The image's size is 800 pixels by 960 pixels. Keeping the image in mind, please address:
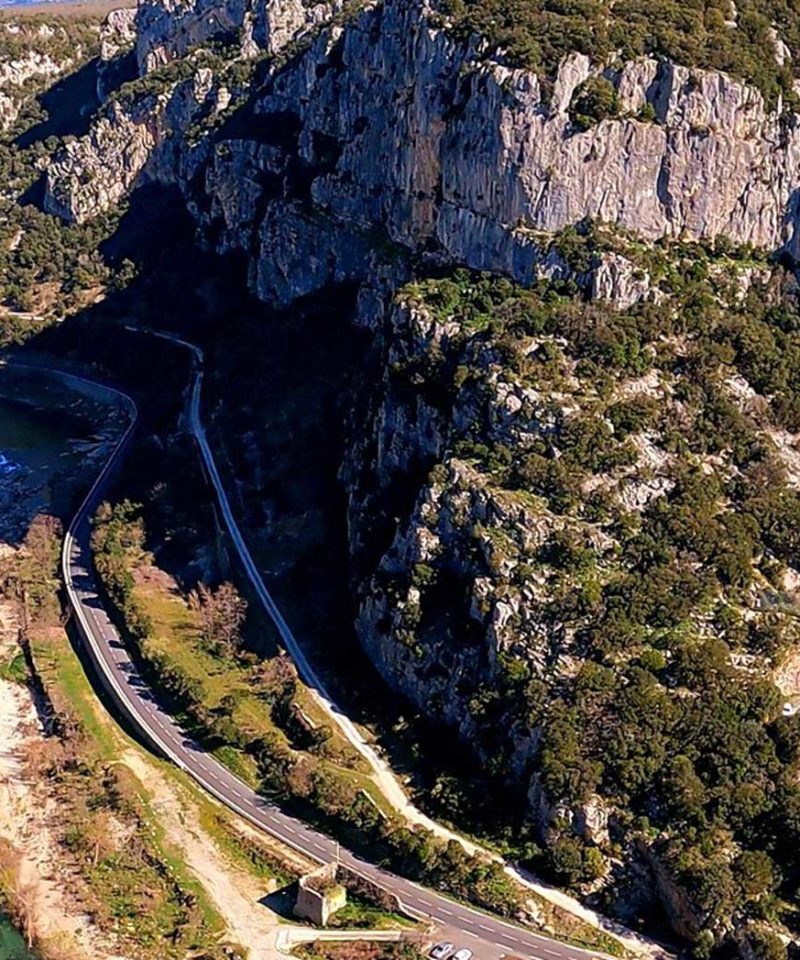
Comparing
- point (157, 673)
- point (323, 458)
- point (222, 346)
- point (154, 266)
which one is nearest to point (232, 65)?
point (154, 266)

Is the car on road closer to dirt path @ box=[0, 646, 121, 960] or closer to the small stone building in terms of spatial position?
the small stone building

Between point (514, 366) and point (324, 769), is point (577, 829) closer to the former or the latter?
point (324, 769)

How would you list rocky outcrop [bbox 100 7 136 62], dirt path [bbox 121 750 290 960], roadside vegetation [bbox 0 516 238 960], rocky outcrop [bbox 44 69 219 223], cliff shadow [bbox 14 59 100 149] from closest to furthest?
dirt path [bbox 121 750 290 960] → roadside vegetation [bbox 0 516 238 960] → rocky outcrop [bbox 44 69 219 223] → cliff shadow [bbox 14 59 100 149] → rocky outcrop [bbox 100 7 136 62]

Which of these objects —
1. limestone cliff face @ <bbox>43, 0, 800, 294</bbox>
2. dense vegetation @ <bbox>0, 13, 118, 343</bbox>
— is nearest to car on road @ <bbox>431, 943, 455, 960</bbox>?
limestone cliff face @ <bbox>43, 0, 800, 294</bbox>

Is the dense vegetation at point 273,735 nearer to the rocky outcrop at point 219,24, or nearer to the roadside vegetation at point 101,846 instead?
the roadside vegetation at point 101,846

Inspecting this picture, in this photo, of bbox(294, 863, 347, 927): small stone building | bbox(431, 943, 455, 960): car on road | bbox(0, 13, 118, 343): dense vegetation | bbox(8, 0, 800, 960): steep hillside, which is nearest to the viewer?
bbox(431, 943, 455, 960): car on road

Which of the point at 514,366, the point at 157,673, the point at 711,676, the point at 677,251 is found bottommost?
the point at 157,673
